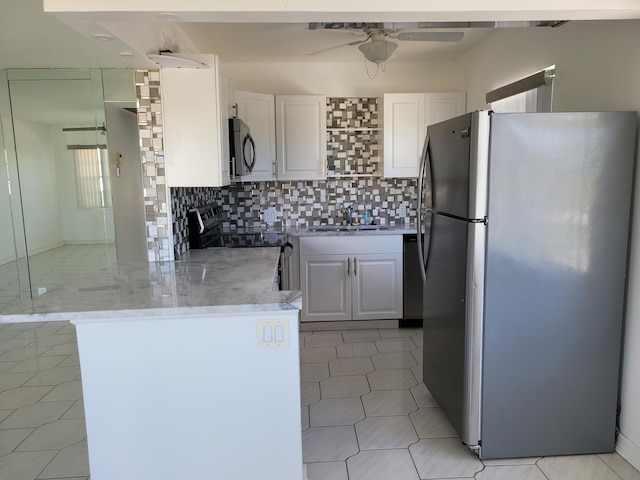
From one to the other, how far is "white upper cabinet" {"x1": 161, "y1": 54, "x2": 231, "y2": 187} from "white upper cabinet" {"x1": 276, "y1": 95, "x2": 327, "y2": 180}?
1.41 m

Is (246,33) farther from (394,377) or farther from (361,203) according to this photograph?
(394,377)

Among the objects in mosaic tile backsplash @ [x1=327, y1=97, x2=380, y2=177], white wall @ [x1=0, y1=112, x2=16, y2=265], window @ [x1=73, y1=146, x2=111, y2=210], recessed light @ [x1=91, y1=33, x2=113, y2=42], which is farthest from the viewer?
white wall @ [x1=0, y1=112, x2=16, y2=265]

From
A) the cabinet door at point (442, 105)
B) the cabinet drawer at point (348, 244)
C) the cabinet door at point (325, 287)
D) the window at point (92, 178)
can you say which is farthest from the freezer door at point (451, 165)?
the window at point (92, 178)

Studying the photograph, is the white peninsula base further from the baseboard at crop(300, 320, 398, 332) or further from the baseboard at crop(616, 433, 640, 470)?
the baseboard at crop(300, 320, 398, 332)

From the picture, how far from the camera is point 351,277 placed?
380 centimetres

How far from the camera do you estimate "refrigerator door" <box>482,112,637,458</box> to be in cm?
196

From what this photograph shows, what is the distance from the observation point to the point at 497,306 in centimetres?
203

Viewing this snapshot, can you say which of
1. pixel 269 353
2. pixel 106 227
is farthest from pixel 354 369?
pixel 106 227

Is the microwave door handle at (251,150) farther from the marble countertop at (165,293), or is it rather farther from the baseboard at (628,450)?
the baseboard at (628,450)

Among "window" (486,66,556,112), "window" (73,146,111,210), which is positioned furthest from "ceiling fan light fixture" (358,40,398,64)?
"window" (73,146,111,210)

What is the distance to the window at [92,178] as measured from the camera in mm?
4012

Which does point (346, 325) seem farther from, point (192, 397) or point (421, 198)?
point (192, 397)

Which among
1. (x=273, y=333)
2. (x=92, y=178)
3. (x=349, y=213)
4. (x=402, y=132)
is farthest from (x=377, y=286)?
(x=92, y=178)

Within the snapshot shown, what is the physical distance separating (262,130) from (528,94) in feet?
6.79
